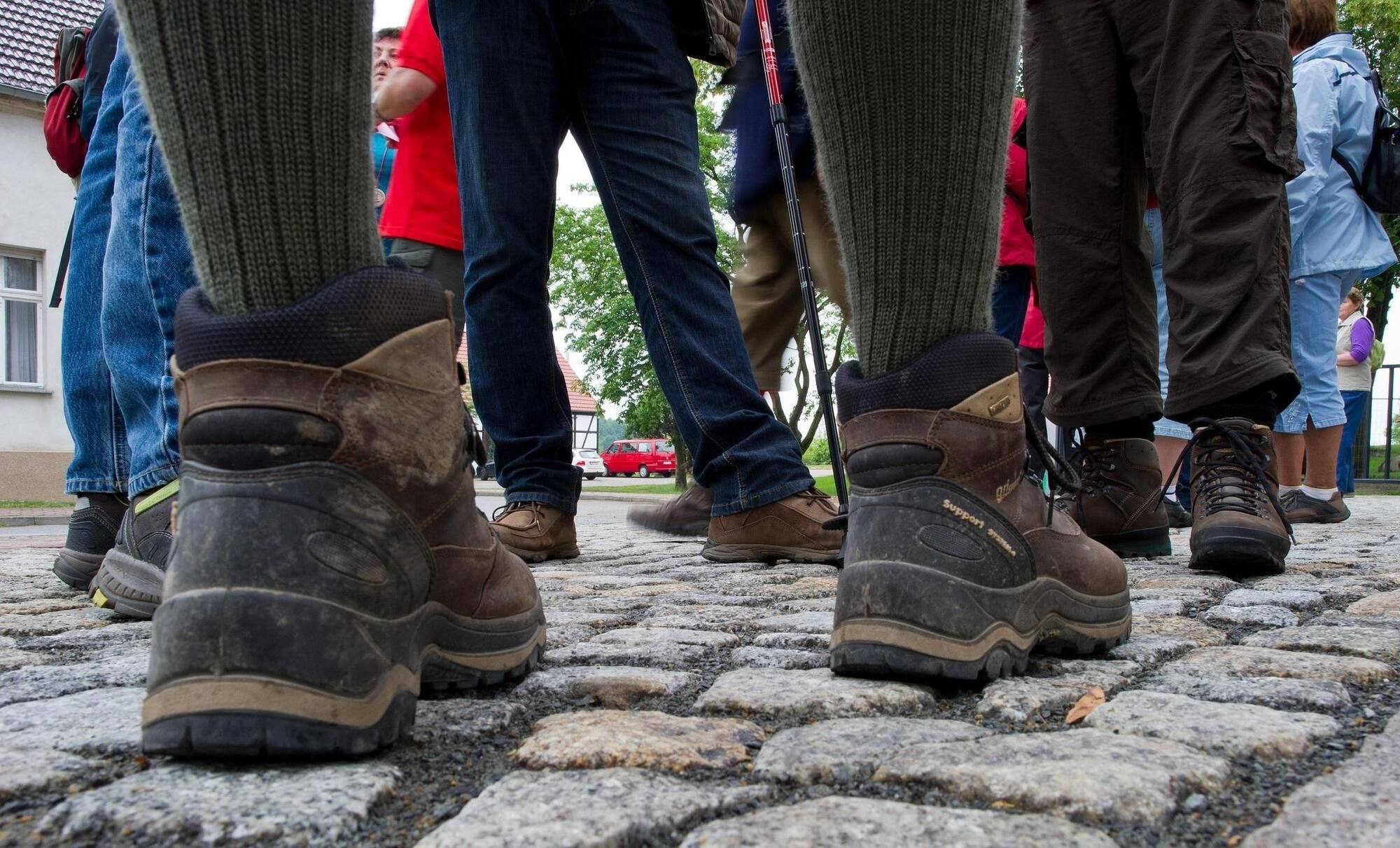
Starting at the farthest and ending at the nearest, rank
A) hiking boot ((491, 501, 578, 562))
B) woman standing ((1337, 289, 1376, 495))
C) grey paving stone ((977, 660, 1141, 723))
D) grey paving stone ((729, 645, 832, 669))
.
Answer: woman standing ((1337, 289, 1376, 495))
hiking boot ((491, 501, 578, 562))
grey paving stone ((729, 645, 832, 669))
grey paving stone ((977, 660, 1141, 723))

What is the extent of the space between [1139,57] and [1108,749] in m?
2.20

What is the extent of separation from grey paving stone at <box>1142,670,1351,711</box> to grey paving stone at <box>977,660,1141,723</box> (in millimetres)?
58

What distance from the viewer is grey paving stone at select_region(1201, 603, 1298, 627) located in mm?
1792

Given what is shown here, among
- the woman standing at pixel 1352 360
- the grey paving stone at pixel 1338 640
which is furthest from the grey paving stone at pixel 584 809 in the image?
the woman standing at pixel 1352 360

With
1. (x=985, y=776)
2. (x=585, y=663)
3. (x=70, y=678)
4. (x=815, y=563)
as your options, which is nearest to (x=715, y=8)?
(x=815, y=563)

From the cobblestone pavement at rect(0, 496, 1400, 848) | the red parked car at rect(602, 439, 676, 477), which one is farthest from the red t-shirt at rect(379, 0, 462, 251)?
the red parked car at rect(602, 439, 676, 477)

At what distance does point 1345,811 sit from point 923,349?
714 millimetres

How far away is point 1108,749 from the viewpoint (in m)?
0.96

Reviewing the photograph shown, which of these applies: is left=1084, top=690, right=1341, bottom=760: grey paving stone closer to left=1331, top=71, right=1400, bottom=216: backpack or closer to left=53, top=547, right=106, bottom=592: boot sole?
left=53, top=547, right=106, bottom=592: boot sole

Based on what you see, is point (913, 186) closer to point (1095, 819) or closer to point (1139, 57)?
point (1095, 819)

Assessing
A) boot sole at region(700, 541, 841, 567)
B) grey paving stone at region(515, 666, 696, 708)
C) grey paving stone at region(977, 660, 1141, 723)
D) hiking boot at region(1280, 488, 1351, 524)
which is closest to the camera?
grey paving stone at region(977, 660, 1141, 723)

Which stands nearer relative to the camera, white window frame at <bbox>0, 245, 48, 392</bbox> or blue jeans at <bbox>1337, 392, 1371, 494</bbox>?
blue jeans at <bbox>1337, 392, 1371, 494</bbox>

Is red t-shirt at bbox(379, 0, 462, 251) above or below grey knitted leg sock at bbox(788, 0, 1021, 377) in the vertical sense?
above

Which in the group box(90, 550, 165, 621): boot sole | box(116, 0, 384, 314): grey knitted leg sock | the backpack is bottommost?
box(90, 550, 165, 621): boot sole
